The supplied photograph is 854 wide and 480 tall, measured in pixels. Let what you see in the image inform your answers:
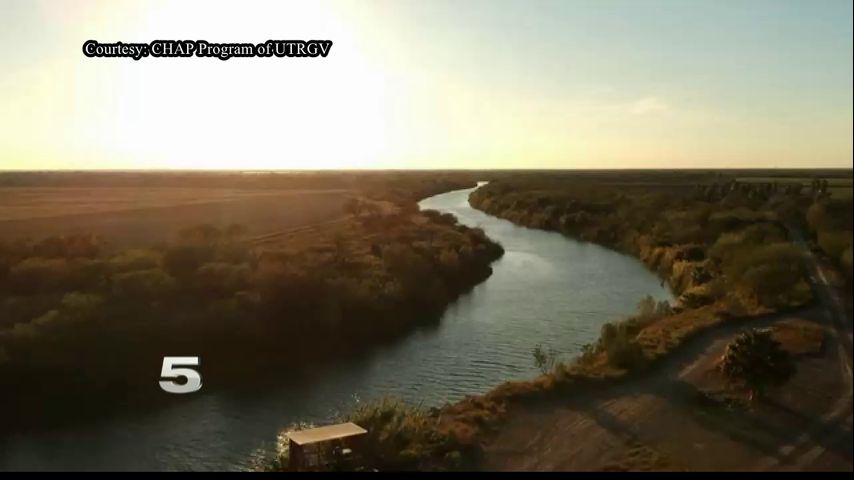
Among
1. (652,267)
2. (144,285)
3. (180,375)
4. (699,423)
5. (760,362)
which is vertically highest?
(652,267)

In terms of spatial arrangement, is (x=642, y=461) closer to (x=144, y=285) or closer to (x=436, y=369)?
(x=436, y=369)

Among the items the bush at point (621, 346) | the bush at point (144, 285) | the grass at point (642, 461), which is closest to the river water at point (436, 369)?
the bush at point (621, 346)

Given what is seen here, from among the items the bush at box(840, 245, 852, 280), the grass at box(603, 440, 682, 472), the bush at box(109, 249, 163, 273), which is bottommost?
the grass at box(603, 440, 682, 472)

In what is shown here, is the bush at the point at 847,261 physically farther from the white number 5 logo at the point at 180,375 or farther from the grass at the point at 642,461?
the white number 5 logo at the point at 180,375

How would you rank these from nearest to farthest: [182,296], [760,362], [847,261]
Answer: [847,261]
[760,362]
[182,296]

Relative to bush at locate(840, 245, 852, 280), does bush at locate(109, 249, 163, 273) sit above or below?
below

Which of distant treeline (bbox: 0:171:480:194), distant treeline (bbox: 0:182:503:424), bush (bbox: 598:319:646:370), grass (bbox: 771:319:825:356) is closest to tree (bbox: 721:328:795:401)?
grass (bbox: 771:319:825:356)

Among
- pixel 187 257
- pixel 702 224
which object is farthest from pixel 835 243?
pixel 187 257

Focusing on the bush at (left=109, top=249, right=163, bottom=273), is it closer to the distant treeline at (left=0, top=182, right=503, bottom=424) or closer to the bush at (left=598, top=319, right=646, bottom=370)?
the distant treeline at (left=0, top=182, right=503, bottom=424)
